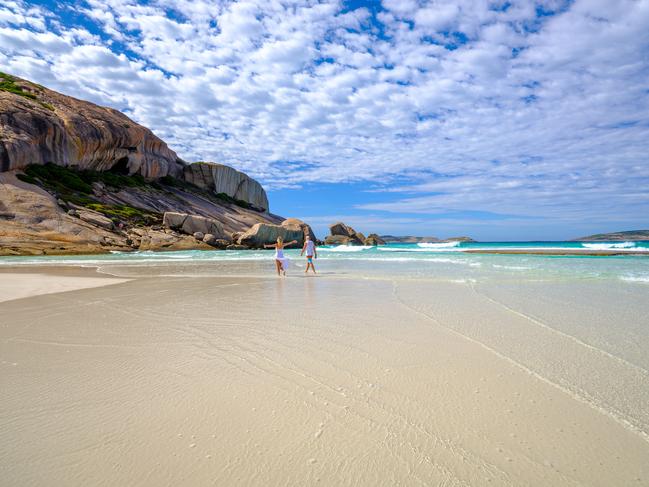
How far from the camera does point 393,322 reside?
5.73m

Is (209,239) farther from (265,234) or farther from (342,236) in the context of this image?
(342,236)

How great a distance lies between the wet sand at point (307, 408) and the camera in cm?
207

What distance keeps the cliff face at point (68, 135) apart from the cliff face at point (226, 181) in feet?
22.9

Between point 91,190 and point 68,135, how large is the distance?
27.6ft

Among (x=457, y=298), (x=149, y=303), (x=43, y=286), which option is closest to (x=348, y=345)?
(x=457, y=298)

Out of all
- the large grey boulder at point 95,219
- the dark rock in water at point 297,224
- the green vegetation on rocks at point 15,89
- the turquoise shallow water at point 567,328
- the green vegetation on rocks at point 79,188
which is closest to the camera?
the turquoise shallow water at point 567,328

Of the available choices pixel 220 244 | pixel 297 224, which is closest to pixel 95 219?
pixel 220 244

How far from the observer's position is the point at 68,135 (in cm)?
4753

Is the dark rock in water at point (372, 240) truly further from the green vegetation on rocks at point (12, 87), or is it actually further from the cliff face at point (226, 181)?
the green vegetation on rocks at point (12, 87)

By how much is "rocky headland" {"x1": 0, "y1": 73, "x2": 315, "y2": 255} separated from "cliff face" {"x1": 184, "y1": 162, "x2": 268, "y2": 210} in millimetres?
4524

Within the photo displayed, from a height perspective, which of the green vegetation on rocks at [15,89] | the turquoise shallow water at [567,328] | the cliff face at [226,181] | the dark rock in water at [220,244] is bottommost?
the turquoise shallow water at [567,328]

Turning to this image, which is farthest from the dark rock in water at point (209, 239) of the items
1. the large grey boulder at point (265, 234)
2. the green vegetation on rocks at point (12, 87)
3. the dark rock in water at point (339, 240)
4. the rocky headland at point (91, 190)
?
the green vegetation on rocks at point (12, 87)

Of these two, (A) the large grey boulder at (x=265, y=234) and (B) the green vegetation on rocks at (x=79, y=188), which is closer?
(B) the green vegetation on rocks at (x=79, y=188)

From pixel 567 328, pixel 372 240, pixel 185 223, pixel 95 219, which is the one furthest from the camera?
pixel 372 240
